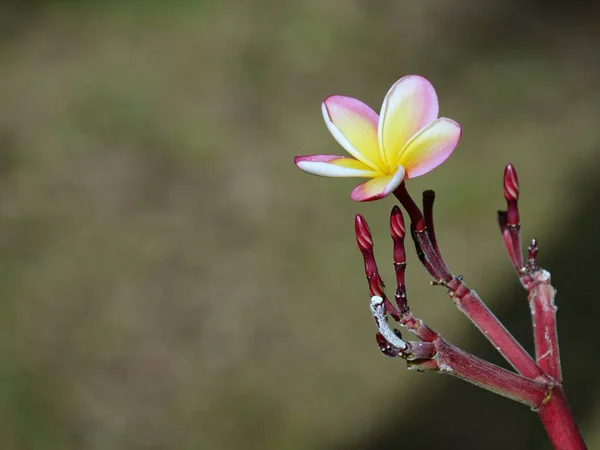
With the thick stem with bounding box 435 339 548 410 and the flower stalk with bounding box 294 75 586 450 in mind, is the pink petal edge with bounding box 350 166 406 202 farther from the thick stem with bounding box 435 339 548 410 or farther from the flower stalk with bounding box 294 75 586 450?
the thick stem with bounding box 435 339 548 410

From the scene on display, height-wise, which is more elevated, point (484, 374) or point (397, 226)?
point (397, 226)

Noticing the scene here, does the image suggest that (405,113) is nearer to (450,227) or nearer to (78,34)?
(450,227)

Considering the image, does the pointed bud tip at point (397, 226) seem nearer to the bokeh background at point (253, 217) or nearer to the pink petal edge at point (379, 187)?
the pink petal edge at point (379, 187)

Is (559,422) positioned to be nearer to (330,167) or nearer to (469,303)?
(469,303)

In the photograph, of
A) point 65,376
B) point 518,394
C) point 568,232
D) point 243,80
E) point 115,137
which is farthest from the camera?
point 243,80

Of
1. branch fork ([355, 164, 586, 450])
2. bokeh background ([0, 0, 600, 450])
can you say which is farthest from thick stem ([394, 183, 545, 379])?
bokeh background ([0, 0, 600, 450])

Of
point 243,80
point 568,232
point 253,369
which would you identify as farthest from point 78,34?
point 568,232

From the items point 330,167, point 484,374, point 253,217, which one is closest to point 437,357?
point 484,374
